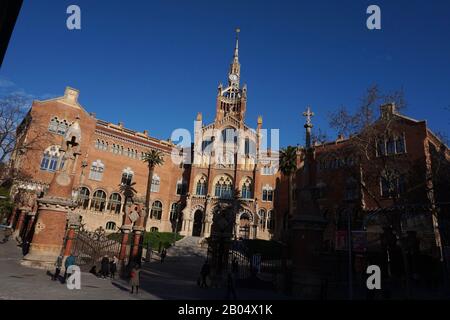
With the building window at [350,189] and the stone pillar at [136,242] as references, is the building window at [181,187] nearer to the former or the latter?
the building window at [350,189]

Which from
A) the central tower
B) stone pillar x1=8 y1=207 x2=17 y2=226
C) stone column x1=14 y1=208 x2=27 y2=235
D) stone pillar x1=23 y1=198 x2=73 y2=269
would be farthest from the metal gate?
the central tower

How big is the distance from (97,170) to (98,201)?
4.80 metres

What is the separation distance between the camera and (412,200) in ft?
92.2

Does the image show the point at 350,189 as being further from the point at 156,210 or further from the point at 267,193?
the point at 156,210

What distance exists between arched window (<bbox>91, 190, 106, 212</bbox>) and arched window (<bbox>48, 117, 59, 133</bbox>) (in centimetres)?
1098

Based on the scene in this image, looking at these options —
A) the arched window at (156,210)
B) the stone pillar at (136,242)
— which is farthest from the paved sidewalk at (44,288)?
the arched window at (156,210)

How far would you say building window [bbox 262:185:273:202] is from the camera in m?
52.3

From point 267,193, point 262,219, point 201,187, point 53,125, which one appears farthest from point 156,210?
point 53,125

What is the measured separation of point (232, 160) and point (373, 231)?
27.8 meters

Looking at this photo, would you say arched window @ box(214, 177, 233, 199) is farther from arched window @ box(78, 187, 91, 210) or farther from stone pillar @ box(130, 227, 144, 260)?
stone pillar @ box(130, 227, 144, 260)

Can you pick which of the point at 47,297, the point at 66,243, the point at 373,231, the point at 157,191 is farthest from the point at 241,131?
the point at 47,297

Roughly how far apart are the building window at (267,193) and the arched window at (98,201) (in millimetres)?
25949
